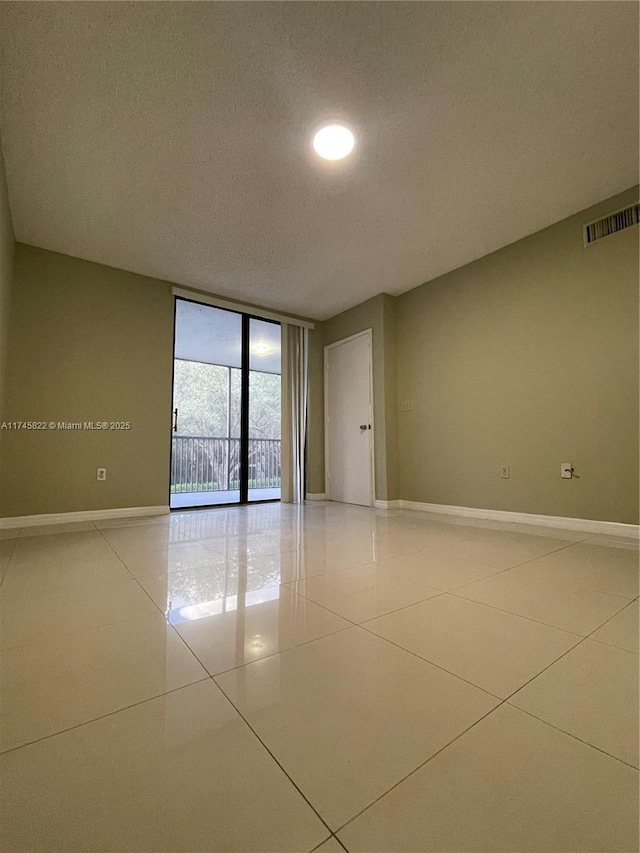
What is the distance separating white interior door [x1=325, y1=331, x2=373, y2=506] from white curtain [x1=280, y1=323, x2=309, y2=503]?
0.32 meters

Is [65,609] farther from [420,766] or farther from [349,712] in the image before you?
[420,766]

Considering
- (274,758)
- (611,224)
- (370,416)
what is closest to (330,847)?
(274,758)

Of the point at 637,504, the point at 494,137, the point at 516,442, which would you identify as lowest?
the point at 637,504

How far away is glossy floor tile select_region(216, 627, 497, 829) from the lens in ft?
2.13

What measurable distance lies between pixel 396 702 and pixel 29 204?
3.56 m

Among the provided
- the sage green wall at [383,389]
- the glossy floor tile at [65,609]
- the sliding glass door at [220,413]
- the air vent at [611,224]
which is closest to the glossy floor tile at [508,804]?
the glossy floor tile at [65,609]

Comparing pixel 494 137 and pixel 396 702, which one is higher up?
pixel 494 137

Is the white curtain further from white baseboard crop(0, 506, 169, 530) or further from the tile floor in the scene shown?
the tile floor

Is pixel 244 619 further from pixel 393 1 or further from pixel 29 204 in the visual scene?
pixel 29 204

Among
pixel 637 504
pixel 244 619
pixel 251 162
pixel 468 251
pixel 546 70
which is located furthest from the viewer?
pixel 468 251

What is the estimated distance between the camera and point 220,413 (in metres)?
6.32

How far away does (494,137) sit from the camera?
6.66 feet

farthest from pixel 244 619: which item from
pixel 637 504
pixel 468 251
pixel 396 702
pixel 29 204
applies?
pixel 468 251

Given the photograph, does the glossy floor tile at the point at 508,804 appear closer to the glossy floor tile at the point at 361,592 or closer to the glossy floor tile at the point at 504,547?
the glossy floor tile at the point at 361,592
